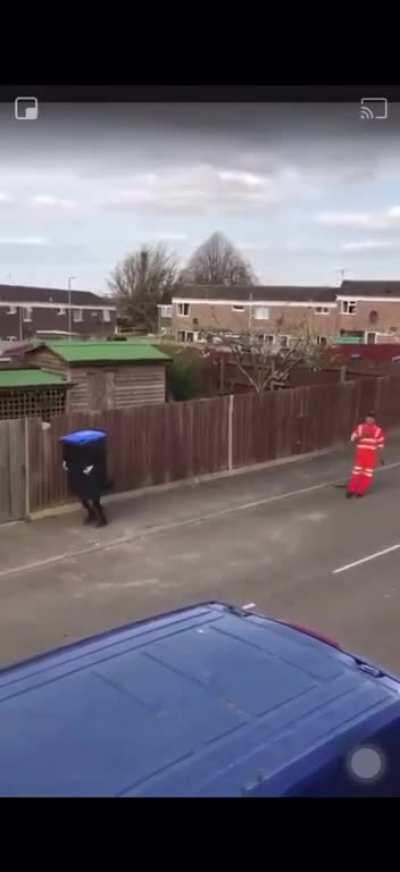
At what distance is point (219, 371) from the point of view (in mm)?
8789

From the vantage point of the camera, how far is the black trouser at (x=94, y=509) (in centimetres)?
481

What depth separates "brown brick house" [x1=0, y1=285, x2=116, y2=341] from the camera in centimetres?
299

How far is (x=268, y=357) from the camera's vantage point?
8625mm

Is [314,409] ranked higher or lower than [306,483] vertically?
higher

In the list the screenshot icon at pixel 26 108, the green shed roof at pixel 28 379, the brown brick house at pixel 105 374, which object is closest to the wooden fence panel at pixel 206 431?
the brown brick house at pixel 105 374

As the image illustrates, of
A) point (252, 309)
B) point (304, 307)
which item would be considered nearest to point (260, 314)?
point (252, 309)

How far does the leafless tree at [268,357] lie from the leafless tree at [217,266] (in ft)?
13.9

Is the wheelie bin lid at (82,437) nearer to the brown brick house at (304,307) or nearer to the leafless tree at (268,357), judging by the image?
the brown brick house at (304,307)

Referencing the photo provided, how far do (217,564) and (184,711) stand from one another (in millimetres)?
2498

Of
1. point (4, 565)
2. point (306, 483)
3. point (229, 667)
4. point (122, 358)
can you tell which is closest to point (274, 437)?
point (306, 483)

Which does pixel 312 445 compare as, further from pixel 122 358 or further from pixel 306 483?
pixel 122 358

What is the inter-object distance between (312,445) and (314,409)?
15.7 inches

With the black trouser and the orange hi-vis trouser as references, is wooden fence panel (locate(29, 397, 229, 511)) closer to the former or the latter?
the black trouser

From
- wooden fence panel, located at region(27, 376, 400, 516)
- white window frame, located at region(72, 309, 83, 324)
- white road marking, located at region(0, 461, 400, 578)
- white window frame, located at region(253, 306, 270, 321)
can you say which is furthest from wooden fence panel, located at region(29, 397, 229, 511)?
white window frame, located at region(72, 309, 83, 324)
